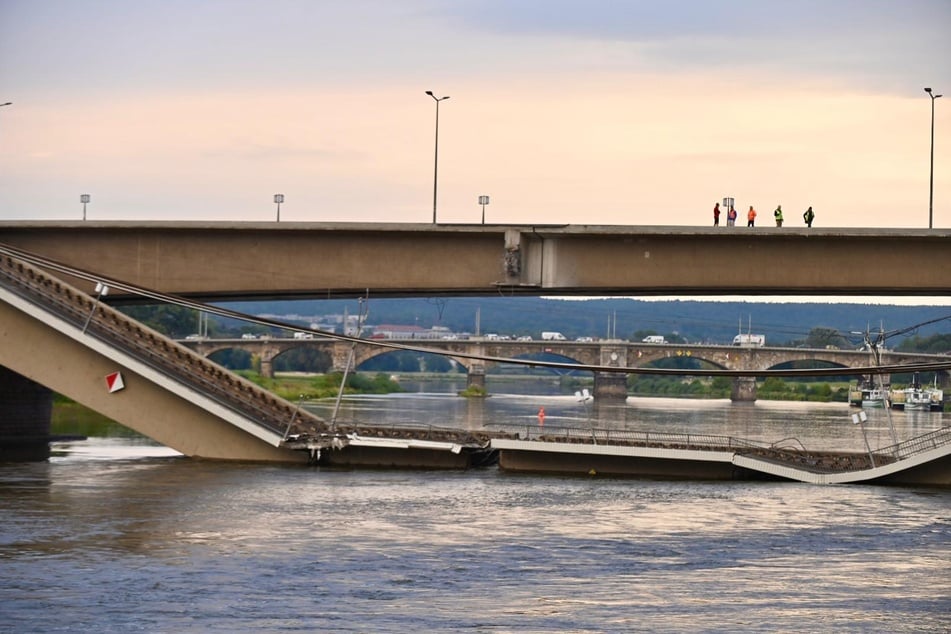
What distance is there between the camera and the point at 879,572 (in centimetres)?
3253

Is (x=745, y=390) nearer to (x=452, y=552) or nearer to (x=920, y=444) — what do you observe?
(x=920, y=444)

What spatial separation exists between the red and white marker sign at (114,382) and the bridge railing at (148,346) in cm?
100

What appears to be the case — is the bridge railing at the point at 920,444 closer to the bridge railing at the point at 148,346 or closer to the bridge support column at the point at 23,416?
the bridge railing at the point at 148,346

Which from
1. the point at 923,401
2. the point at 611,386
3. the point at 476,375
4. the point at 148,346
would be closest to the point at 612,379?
the point at 611,386

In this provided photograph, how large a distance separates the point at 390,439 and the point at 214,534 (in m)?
16.2

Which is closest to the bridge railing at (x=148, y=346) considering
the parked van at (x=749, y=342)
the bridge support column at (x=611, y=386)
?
the parked van at (x=749, y=342)

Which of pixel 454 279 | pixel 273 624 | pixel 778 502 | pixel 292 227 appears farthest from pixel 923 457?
pixel 273 624

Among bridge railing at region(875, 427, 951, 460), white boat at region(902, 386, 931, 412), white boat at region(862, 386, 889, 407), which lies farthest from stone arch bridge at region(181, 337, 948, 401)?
bridge railing at region(875, 427, 951, 460)

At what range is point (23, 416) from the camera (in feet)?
202

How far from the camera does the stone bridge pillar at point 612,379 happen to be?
509ft

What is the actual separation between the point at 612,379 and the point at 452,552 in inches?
5163

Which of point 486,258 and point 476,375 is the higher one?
point 486,258

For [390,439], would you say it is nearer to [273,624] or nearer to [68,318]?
[68,318]

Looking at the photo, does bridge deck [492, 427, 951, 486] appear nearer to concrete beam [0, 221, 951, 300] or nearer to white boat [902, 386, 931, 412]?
concrete beam [0, 221, 951, 300]
